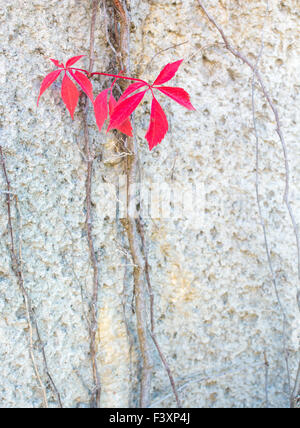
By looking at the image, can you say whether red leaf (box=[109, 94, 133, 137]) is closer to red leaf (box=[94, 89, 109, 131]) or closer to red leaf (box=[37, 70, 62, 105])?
red leaf (box=[94, 89, 109, 131])

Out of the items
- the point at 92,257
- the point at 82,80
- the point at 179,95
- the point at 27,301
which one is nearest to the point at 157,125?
the point at 179,95

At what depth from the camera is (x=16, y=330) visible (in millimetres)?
918

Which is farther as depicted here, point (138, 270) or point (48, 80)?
point (138, 270)

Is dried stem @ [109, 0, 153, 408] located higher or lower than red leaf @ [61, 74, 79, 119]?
lower

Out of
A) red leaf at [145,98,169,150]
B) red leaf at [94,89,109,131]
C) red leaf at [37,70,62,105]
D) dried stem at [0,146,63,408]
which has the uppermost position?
red leaf at [37,70,62,105]

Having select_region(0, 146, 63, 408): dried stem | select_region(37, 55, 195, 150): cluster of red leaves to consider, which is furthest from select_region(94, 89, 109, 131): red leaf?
select_region(0, 146, 63, 408): dried stem

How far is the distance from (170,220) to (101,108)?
357mm

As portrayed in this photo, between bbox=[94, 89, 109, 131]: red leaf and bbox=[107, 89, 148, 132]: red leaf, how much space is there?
4 centimetres

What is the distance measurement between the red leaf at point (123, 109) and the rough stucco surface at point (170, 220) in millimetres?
137

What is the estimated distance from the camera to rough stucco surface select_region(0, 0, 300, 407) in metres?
0.92

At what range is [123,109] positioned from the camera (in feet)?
2.87

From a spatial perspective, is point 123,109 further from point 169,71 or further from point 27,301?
point 27,301
